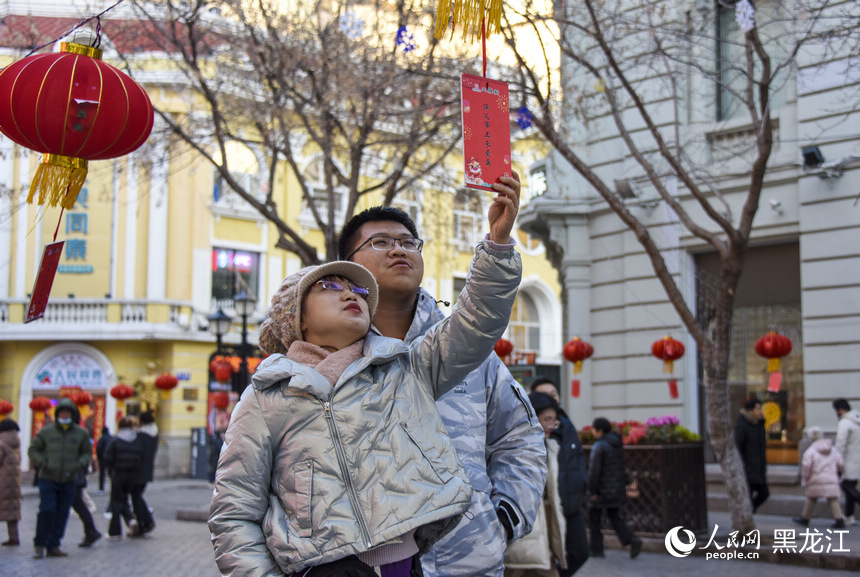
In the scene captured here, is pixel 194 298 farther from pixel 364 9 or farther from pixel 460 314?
pixel 460 314

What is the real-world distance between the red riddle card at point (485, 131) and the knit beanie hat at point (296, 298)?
523mm

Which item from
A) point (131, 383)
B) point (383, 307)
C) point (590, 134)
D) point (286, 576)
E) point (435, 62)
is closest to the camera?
point (286, 576)

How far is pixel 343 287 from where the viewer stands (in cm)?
303

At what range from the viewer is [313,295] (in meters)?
3.02

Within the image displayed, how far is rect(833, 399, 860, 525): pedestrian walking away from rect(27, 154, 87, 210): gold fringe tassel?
34.5ft

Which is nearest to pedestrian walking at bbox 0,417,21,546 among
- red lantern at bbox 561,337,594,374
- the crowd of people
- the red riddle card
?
the crowd of people

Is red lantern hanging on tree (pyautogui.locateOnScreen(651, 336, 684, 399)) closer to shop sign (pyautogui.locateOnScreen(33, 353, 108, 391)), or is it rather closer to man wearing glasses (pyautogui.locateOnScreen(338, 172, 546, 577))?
man wearing glasses (pyautogui.locateOnScreen(338, 172, 546, 577))

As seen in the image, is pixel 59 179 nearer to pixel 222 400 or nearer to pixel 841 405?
pixel 841 405

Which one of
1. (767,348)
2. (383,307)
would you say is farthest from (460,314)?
(767,348)

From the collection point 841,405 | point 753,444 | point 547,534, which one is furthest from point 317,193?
point 547,534

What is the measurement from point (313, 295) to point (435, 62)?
1231cm

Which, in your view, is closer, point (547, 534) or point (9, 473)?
point (547, 534)

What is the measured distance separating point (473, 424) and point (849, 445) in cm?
1074

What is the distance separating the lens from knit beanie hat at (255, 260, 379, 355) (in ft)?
9.89
